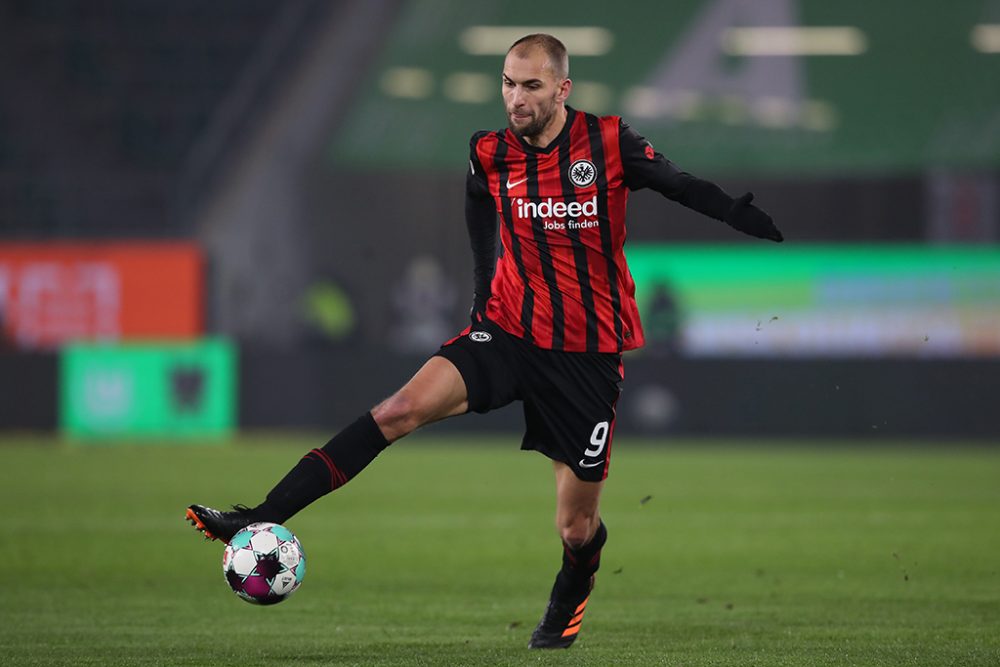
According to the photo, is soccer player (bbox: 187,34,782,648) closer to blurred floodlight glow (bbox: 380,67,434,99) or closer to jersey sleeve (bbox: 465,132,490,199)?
jersey sleeve (bbox: 465,132,490,199)

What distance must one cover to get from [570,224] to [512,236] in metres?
0.23

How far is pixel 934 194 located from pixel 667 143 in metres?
3.77

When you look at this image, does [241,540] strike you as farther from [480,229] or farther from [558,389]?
[480,229]

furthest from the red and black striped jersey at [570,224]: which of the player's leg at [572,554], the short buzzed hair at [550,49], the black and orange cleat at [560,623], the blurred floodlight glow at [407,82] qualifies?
the blurred floodlight glow at [407,82]

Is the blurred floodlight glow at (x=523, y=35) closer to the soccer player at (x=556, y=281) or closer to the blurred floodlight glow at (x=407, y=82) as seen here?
the blurred floodlight glow at (x=407, y=82)

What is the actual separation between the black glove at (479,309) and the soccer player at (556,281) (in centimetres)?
2

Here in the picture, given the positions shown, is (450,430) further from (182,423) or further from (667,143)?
(667,143)

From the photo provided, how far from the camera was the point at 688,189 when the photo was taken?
5.14m

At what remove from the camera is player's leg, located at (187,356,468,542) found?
16.1 ft

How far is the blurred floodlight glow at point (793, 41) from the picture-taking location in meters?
22.5

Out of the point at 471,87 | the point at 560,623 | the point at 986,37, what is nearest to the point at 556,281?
the point at 560,623

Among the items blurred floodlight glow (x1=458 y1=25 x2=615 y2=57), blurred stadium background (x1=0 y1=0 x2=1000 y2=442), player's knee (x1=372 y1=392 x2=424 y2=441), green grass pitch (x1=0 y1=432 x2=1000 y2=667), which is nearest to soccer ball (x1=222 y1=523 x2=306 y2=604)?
green grass pitch (x1=0 y1=432 x2=1000 y2=667)

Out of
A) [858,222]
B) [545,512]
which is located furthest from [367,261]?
[545,512]

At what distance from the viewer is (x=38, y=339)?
20.0 metres
